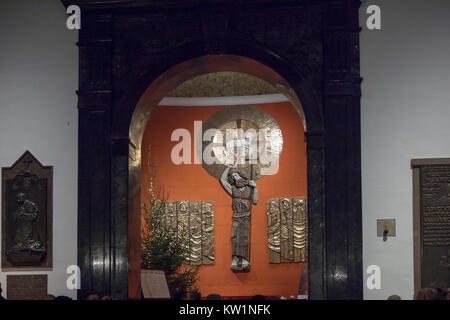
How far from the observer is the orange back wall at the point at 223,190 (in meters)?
13.7

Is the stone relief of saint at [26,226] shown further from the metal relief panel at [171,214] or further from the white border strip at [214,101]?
the white border strip at [214,101]

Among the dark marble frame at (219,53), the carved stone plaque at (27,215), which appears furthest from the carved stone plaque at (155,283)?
the carved stone plaque at (27,215)

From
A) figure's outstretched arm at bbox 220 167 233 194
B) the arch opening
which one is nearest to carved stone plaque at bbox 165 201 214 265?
figure's outstretched arm at bbox 220 167 233 194

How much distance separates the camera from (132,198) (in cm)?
1016

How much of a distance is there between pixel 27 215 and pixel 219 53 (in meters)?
3.36

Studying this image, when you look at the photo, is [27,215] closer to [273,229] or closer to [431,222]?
[273,229]

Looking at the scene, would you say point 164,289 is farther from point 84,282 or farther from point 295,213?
point 295,213

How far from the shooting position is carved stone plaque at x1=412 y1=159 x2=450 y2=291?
31.5 ft

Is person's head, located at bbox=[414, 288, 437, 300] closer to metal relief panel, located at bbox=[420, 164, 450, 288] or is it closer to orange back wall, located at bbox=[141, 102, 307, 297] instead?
metal relief panel, located at bbox=[420, 164, 450, 288]

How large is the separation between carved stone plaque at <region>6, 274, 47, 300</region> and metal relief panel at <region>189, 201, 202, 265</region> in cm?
417

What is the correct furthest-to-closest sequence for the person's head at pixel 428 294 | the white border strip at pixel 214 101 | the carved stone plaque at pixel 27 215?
the white border strip at pixel 214 101 → the carved stone plaque at pixel 27 215 → the person's head at pixel 428 294

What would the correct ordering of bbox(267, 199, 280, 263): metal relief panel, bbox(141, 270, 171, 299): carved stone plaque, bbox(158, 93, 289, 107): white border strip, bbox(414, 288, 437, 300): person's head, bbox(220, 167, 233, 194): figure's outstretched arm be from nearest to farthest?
bbox(414, 288, 437, 300): person's head < bbox(141, 270, 171, 299): carved stone plaque < bbox(267, 199, 280, 263): metal relief panel < bbox(220, 167, 233, 194): figure's outstretched arm < bbox(158, 93, 289, 107): white border strip

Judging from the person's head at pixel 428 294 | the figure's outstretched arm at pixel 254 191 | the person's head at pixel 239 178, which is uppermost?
the person's head at pixel 239 178

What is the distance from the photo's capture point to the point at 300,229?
1359 centimetres
